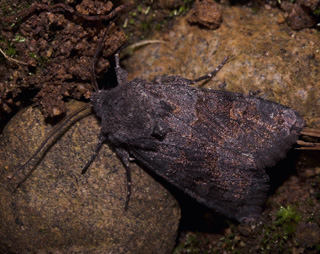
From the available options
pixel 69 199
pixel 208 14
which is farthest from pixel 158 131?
pixel 208 14

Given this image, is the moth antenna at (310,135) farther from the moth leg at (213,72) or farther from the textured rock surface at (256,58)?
the moth leg at (213,72)

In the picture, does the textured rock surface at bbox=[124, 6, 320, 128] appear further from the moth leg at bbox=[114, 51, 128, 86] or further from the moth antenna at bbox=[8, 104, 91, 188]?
the moth antenna at bbox=[8, 104, 91, 188]

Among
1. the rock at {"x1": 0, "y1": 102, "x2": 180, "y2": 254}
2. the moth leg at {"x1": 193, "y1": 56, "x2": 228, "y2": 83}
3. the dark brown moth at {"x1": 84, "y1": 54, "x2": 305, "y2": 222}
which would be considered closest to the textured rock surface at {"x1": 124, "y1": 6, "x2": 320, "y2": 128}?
the moth leg at {"x1": 193, "y1": 56, "x2": 228, "y2": 83}

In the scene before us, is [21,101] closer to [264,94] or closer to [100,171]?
[100,171]

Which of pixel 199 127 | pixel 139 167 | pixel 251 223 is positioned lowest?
pixel 251 223

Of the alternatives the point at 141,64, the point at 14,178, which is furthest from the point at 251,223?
the point at 14,178

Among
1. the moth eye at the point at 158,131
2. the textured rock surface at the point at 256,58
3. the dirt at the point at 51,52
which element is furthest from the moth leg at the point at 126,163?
the textured rock surface at the point at 256,58

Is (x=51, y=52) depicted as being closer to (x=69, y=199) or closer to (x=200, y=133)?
(x=69, y=199)
